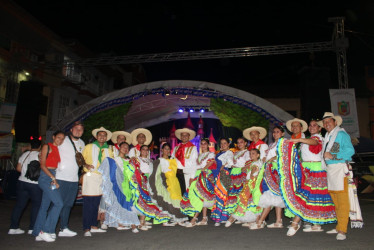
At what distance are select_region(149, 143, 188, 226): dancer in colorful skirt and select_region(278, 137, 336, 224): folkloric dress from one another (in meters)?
2.11

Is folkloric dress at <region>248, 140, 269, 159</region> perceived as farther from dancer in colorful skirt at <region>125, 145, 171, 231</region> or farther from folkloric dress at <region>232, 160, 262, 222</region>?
dancer in colorful skirt at <region>125, 145, 171, 231</region>

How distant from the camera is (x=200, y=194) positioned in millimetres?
6344

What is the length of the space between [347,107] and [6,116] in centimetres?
1369

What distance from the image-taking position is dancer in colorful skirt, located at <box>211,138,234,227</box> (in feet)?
20.7

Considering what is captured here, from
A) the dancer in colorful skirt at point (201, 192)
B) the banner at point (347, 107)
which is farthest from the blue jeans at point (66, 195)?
the banner at point (347, 107)

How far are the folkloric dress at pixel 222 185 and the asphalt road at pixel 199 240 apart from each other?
334 mm

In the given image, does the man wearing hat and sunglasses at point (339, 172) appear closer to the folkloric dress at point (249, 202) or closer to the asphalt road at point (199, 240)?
the asphalt road at point (199, 240)

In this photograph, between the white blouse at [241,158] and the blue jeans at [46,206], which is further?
the white blouse at [241,158]

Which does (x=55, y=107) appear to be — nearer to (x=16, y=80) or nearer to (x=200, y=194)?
(x=16, y=80)

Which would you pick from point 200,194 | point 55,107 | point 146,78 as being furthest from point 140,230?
point 146,78

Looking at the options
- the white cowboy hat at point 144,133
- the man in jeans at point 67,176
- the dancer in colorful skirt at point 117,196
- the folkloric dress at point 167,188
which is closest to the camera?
the man in jeans at point 67,176

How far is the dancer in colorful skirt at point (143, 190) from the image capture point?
595 cm

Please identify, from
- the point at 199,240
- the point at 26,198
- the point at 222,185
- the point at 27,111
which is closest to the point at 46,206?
the point at 26,198

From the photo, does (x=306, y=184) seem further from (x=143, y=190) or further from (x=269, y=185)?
(x=143, y=190)
